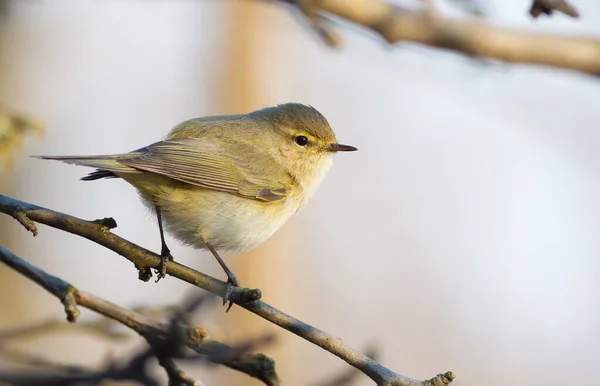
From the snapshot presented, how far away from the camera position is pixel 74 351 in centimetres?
763

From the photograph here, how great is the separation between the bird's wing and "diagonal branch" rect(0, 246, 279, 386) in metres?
1.07

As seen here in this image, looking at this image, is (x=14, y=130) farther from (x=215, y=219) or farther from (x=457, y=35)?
(x=457, y=35)

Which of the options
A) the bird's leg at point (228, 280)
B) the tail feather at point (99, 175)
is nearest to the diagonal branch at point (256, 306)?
the bird's leg at point (228, 280)

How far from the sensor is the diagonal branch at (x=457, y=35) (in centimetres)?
325

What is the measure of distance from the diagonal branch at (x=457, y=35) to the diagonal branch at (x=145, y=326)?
1656 millimetres

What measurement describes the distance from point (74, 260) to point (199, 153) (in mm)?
4074

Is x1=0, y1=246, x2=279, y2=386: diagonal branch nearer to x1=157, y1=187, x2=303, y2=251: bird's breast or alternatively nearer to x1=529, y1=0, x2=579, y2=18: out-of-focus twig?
x1=157, y1=187, x2=303, y2=251: bird's breast

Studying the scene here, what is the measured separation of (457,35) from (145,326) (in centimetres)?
201

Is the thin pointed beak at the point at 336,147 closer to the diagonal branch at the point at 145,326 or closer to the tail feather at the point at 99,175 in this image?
the tail feather at the point at 99,175

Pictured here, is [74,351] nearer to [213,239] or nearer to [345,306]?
[345,306]

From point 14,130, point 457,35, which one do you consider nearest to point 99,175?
point 14,130

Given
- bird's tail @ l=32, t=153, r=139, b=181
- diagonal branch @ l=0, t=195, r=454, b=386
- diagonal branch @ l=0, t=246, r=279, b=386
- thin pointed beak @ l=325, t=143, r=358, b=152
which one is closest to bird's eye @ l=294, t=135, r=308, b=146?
thin pointed beak @ l=325, t=143, r=358, b=152

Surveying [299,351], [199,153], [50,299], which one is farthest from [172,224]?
[299,351]

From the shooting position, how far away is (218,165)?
3.55 m
